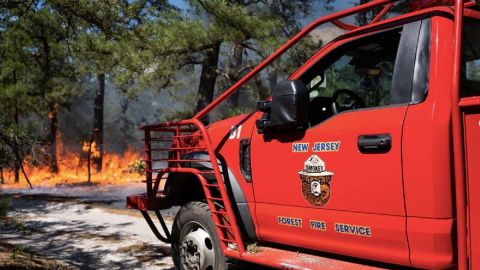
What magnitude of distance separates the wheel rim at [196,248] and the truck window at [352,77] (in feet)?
5.36

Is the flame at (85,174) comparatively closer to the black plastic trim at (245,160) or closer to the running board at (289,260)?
the black plastic trim at (245,160)

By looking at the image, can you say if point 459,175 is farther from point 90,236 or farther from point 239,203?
point 90,236

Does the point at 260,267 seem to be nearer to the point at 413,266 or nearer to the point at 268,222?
the point at 268,222

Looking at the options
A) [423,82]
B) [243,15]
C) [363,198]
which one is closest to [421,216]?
[363,198]

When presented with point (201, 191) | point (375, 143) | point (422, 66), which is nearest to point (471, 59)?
point (422, 66)

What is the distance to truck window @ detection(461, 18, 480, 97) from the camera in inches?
134

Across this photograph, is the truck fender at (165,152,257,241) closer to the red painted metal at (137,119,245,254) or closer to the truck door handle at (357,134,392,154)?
the red painted metal at (137,119,245,254)

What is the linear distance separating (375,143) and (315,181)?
0.63 metres

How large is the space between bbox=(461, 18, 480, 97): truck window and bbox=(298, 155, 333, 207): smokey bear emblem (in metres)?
1.11

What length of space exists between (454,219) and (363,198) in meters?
0.63

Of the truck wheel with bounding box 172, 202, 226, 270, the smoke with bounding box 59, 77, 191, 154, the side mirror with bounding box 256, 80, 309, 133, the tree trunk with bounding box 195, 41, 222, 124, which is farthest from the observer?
the smoke with bounding box 59, 77, 191, 154

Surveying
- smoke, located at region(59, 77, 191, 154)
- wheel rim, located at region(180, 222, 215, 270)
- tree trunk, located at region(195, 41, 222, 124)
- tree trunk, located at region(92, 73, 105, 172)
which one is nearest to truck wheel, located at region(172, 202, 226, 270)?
wheel rim, located at region(180, 222, 215, 270)

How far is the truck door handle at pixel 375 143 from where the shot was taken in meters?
3.25

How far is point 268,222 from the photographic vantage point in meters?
4.25
